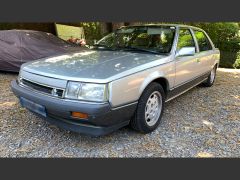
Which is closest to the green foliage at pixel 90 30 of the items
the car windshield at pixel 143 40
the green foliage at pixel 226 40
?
the green foliage at pixel 226 40

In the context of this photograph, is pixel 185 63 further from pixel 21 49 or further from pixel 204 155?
pixel 21 49

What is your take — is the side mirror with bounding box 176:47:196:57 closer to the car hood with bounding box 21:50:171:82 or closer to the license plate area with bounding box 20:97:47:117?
the car hood with bounding box 21:50:171:82

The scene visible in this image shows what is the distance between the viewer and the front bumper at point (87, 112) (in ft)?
9.96

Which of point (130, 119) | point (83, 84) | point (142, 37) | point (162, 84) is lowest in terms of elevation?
point (130, 119)

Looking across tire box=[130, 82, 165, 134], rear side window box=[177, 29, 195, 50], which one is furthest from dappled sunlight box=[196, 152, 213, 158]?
rear side window box=[177, 29, 195, 50]

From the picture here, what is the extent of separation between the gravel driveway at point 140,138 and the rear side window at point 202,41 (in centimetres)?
135

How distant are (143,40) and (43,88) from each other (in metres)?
1.97

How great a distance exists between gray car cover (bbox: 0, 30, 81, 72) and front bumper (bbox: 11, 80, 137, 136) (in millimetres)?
3872

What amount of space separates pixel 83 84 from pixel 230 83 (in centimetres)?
543

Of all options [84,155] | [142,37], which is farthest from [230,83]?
[84,155]

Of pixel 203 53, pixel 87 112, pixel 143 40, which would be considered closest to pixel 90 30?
pixel 203 53

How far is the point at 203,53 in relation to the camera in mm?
5434

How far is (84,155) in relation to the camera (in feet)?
11.0

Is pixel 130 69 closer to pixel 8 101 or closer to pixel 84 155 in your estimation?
pixel 84 155
